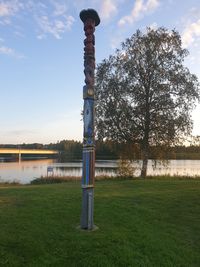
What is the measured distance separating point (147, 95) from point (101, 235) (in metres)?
19.8

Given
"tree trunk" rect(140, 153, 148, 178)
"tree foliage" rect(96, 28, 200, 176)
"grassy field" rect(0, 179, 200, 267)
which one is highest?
"tree foliage" rect(96, 28, 200, 176)

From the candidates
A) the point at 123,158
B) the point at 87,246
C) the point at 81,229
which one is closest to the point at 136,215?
the point at 81,229

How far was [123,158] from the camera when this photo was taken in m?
27.5

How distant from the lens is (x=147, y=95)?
2612 centimetres

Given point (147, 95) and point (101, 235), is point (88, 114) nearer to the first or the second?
point (101, 235)

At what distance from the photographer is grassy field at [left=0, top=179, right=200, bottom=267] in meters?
6.00

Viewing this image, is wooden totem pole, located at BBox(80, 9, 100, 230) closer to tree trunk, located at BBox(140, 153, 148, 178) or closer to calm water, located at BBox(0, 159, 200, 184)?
tree trunk, located at BBox(140, 153, 148, 178)

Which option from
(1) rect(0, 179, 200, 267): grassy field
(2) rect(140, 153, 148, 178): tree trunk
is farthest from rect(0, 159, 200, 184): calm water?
(1) rect(0, 179, 200, 267): grassy field

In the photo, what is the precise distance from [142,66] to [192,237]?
1972cm

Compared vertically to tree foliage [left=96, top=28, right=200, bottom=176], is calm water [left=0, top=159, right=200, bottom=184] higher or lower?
lower

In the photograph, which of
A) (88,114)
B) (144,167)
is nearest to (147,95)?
(144,167)

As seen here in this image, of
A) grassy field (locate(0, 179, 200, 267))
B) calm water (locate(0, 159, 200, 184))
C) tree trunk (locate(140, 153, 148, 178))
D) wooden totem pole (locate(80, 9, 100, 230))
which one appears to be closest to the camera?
grassy field (locate(0, 179, 200, 267))

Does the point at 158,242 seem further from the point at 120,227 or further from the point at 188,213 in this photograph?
the point at 188,213

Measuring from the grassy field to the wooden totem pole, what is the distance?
735 millimetres
